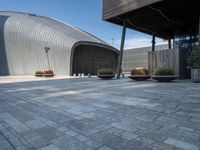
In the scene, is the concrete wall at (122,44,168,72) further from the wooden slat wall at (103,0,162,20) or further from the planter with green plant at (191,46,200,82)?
the planter with green plant at (191,46,200,82)

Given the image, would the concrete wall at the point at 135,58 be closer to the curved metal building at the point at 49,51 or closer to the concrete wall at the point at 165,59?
the curved metal building at the point at 49,51

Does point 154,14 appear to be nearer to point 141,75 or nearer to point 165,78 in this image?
point 141,75

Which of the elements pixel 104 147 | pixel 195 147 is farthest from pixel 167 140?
pixel 104 147

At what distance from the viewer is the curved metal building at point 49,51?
2617cm

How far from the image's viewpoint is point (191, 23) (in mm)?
15906

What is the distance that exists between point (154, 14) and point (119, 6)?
289cm

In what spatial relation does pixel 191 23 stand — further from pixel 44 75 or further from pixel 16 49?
pixel 16 49

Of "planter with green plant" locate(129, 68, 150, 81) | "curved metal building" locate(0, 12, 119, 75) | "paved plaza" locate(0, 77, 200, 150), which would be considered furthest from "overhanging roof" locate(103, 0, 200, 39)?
"curved metal building" locate(0, 12, 119, 75)

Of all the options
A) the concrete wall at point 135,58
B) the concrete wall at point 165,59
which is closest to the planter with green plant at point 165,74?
the concrete wall at point 165,59

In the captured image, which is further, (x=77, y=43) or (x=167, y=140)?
(x=77, y=43)

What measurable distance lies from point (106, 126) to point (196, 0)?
452 inches

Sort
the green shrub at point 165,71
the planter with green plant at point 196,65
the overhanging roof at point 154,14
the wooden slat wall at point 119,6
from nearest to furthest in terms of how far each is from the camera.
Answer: the planter with green plant at point 196,65
the green shrub at point 165,71
the overhanging roof at point 154,14
the wooden slat wall at point 119,6

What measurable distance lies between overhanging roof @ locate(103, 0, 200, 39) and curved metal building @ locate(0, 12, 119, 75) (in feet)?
39.3

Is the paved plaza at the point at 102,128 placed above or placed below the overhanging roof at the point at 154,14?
below
